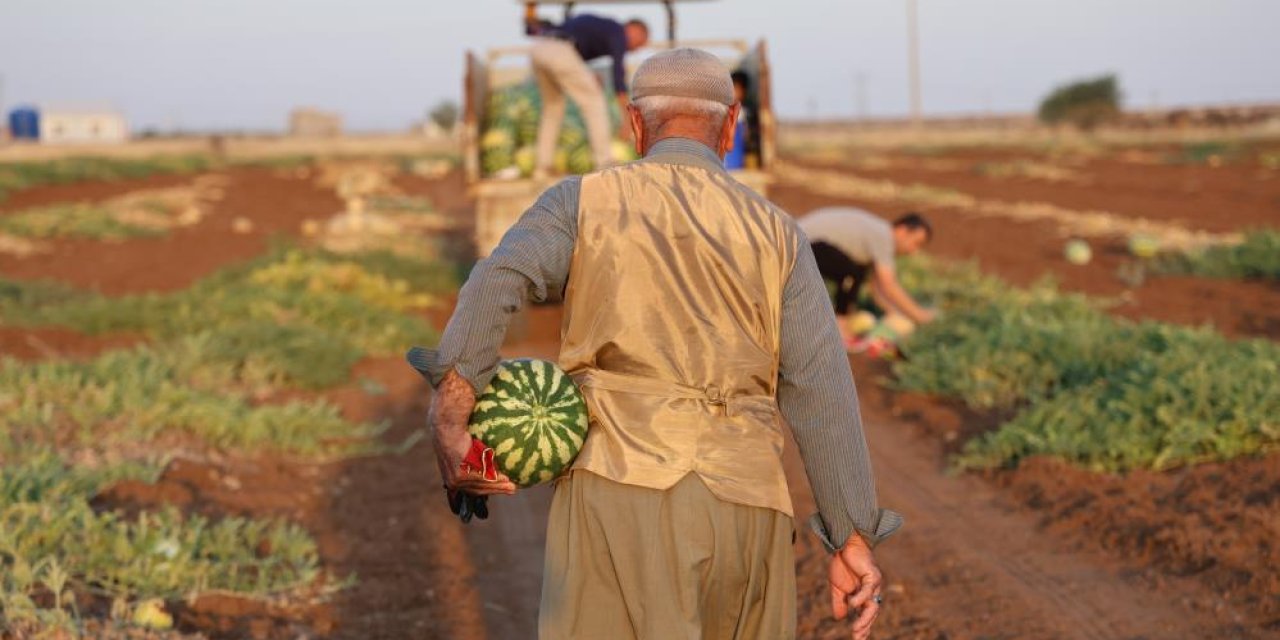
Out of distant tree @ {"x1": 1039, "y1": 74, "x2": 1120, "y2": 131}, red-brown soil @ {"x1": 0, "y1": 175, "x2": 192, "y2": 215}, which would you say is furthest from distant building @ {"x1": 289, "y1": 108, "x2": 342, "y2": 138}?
red-brown soil @ {"x1": 0, "y1": 175, "x2": 192, "y2": 215}

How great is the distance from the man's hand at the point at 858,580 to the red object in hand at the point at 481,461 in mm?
803

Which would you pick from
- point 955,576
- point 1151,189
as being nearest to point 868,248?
point 955,576

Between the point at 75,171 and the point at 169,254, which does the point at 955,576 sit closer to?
the point at 169,254

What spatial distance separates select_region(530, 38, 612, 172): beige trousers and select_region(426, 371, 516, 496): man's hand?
690 cm

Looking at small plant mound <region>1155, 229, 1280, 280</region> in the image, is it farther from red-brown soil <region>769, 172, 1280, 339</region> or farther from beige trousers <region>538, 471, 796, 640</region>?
beige trousers <region>538, 471, 796, 640</region>

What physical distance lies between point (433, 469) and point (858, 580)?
4.90 metres

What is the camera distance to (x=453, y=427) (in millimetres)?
3006

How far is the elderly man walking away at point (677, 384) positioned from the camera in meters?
2.99

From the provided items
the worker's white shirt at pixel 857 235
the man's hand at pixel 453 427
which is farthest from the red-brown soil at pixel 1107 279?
the man's hand at pixel 453 427

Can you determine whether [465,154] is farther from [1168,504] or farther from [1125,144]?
[1125,144]

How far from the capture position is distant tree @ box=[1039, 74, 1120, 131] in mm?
76312

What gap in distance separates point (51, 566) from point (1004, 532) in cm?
400

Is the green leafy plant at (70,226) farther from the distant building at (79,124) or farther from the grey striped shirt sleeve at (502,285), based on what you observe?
the distant building at (79,124)

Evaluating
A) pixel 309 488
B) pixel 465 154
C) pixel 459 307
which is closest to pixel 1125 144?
pixel 465 154
